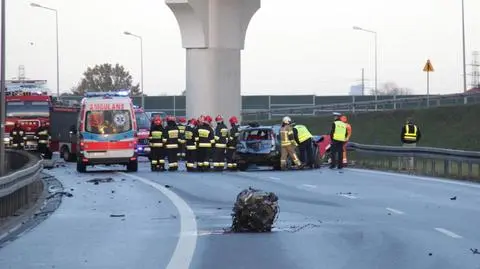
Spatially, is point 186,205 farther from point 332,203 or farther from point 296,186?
point 296,186

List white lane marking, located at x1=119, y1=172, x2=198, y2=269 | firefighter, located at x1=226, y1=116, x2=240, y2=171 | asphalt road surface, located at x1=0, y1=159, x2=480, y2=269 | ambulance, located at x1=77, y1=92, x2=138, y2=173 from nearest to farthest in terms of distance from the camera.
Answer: white lane marking, located at x1=119, y1=172, x2=198, y2=269
asphalt road surface, located at x1=0, y1=159, x2=480, y2=269
ambulance, located at x1=77, y1=92, x2=138, y2=173
firefighter, located at x1=226, y1=116, x2=240, y2=171

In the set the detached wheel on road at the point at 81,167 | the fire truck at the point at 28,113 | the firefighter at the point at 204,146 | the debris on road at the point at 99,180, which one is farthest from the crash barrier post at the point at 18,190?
the fire truck at the point at 28,113

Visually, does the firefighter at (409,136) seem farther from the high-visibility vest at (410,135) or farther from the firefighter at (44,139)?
the firefighter at (44,139)

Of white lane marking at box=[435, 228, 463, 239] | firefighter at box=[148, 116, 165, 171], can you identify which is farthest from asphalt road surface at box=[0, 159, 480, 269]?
firefighter at box=[148, 116, 165, 171]

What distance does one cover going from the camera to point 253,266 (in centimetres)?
1031

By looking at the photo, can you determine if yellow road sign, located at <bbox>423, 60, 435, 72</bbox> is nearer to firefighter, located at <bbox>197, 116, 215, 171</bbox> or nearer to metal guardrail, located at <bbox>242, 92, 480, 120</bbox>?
metal guardrail, located at <bbox>242, 92, 480, 120</bbox>

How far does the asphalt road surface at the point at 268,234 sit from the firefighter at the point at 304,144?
7.41 meters

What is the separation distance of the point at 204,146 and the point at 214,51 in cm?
1297

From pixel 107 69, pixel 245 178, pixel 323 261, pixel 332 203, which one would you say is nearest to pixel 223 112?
pixel 245 178

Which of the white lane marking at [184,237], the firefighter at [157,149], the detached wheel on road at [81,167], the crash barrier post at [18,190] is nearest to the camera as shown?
the white lane marking at [184,237]

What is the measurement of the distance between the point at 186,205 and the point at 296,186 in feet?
18.4

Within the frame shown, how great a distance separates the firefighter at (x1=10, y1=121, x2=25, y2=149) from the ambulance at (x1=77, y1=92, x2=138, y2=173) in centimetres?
1165

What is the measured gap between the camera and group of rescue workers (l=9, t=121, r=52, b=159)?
41.0 m

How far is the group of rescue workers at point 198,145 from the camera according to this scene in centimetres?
3038
